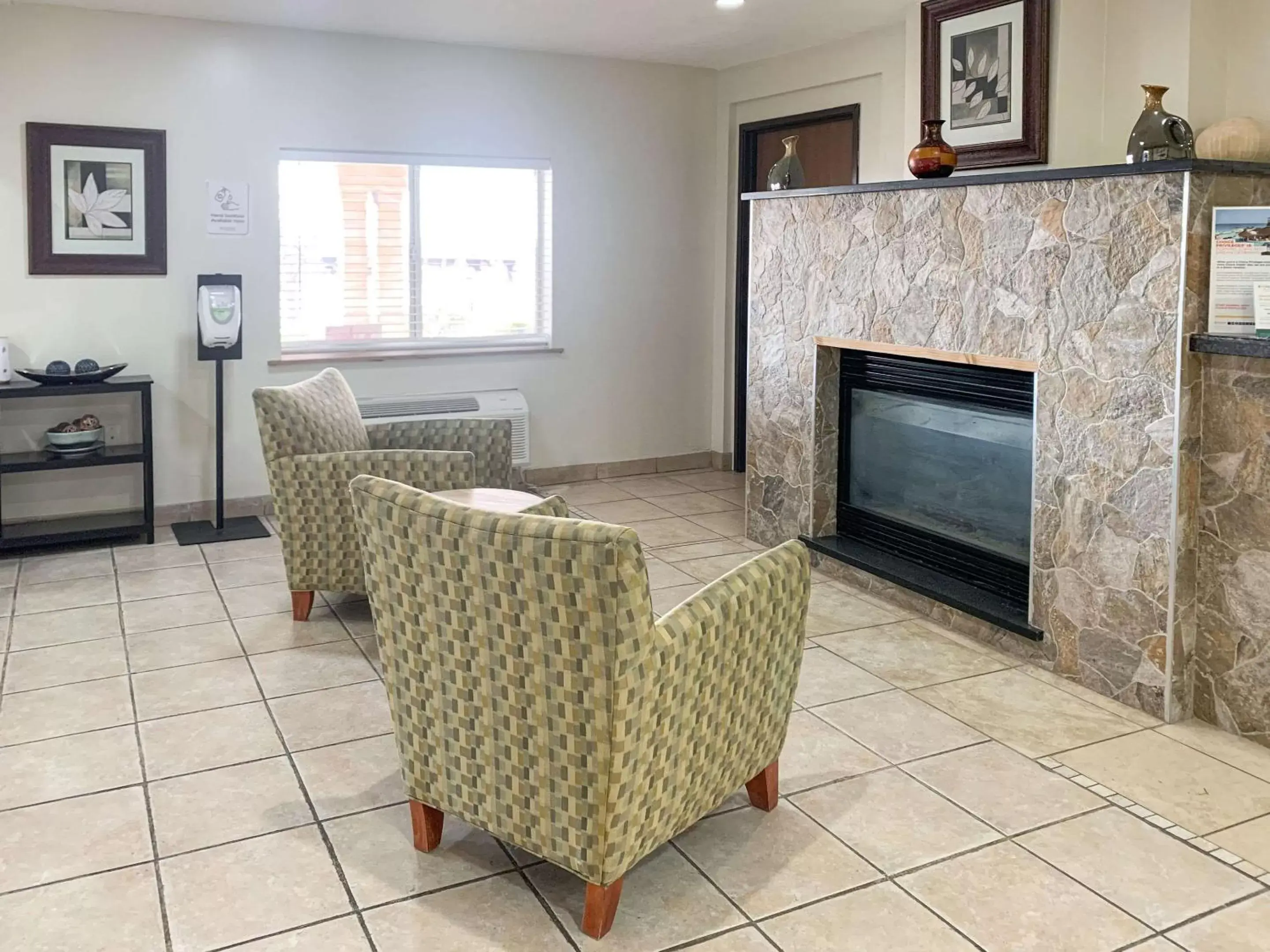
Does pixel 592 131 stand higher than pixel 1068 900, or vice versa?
pixel 592 131

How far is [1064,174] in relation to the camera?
11.1 feet

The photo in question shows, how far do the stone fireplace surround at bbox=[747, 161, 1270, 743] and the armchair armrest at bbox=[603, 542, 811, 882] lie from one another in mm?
1298

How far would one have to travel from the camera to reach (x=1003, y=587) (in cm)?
392

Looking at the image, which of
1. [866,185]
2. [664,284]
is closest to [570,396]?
[664,284]

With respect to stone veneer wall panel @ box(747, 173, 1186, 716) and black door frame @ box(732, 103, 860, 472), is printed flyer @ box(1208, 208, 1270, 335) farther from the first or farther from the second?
black door frame @ box(732, 103, 860, 472)

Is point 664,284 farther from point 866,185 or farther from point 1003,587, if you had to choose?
point 1003,587

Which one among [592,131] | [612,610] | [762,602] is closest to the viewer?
[612,610]

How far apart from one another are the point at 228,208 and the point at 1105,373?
4.12 metres

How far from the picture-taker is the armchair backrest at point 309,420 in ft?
12.8

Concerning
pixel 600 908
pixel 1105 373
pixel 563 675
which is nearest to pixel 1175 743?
pixel 1105 373

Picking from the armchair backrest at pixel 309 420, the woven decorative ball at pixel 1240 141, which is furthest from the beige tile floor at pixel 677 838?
the woven decorative ball at pixel 1240 141

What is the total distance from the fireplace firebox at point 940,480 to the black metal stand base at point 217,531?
2.69 m

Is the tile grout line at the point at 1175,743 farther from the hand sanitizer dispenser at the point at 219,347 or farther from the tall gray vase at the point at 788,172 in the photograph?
the hand sanitizer dispenser at the point at 219,347

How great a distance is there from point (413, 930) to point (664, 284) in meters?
4.99
